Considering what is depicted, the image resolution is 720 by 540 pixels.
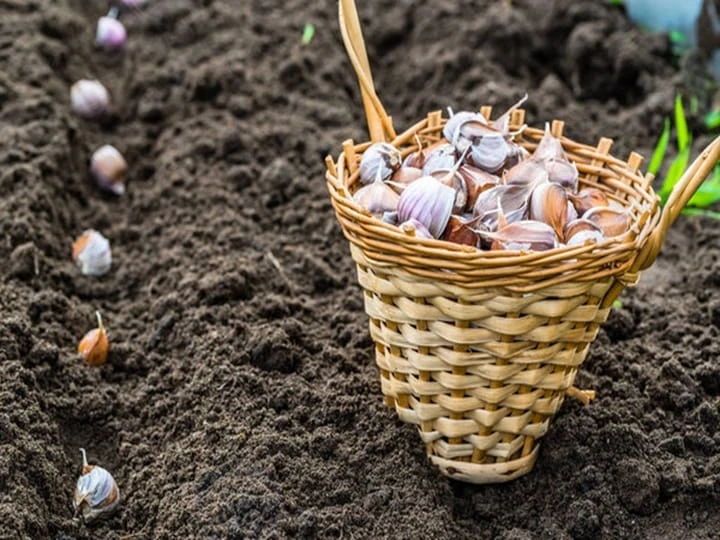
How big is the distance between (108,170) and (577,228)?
1.77m

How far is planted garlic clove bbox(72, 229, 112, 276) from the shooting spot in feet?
9.37

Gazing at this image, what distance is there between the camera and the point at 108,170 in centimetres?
323

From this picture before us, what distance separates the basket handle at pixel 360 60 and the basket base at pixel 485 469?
67 centimetres

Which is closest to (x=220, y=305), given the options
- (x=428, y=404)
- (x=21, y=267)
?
(x=21, y=267)

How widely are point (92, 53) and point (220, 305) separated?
5.59ft

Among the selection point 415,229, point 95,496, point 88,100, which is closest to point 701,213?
point 415,229

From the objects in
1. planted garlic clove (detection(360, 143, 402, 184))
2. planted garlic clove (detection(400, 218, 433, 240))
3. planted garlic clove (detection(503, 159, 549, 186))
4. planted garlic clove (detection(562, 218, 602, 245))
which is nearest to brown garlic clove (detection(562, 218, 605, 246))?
planted garlic clove (detection(562, 218, 602, 245))

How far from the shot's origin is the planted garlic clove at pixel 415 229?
177 cm

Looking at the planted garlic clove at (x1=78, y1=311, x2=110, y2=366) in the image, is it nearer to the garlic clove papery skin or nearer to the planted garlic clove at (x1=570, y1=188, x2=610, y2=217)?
the planted garlic clove at (x1=570, y1=188, x2=610, y2=217)

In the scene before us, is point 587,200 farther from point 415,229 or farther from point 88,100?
point 88,100

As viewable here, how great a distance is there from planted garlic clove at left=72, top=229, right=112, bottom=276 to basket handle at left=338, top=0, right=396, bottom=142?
0.98 meters

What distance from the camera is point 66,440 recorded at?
2.31 meters

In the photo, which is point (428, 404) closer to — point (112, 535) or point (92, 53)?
point (112, 535)

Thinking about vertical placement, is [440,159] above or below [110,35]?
above
